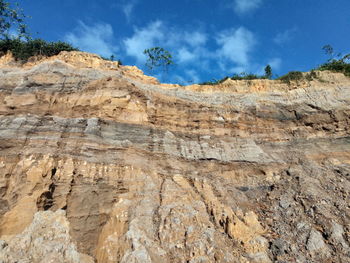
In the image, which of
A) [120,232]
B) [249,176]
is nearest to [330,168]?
[249,176]

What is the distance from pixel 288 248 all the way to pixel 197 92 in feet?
34.2

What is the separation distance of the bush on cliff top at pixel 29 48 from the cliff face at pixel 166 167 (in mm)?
1193

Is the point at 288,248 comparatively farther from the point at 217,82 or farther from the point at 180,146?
the point at 217,82

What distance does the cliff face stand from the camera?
9.70 m

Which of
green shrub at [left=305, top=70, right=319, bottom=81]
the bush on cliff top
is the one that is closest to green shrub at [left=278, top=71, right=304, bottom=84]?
green shrub at [left=305, top=70, right=319, bottom=81]

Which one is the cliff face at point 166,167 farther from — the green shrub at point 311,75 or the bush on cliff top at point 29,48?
the bush on cliff top at point 29,48

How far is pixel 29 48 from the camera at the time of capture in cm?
1853

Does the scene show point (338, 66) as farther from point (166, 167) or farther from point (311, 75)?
point (166, 167)

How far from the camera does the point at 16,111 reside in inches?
549

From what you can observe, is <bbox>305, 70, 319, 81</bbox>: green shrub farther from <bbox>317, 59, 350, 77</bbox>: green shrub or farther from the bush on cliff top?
the bush on cliff top

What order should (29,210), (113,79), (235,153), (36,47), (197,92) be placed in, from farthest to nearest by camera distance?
1. (36,47)
2. (197,92)
3. (113,79)
4. (235,153)
5. (29,210)

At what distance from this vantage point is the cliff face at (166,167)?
970cm

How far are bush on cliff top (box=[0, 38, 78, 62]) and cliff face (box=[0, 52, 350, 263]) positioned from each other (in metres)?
1.19

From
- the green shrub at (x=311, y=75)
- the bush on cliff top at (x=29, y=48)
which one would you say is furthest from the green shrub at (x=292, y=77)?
the bush on cliff top at (x=29, y=48)
